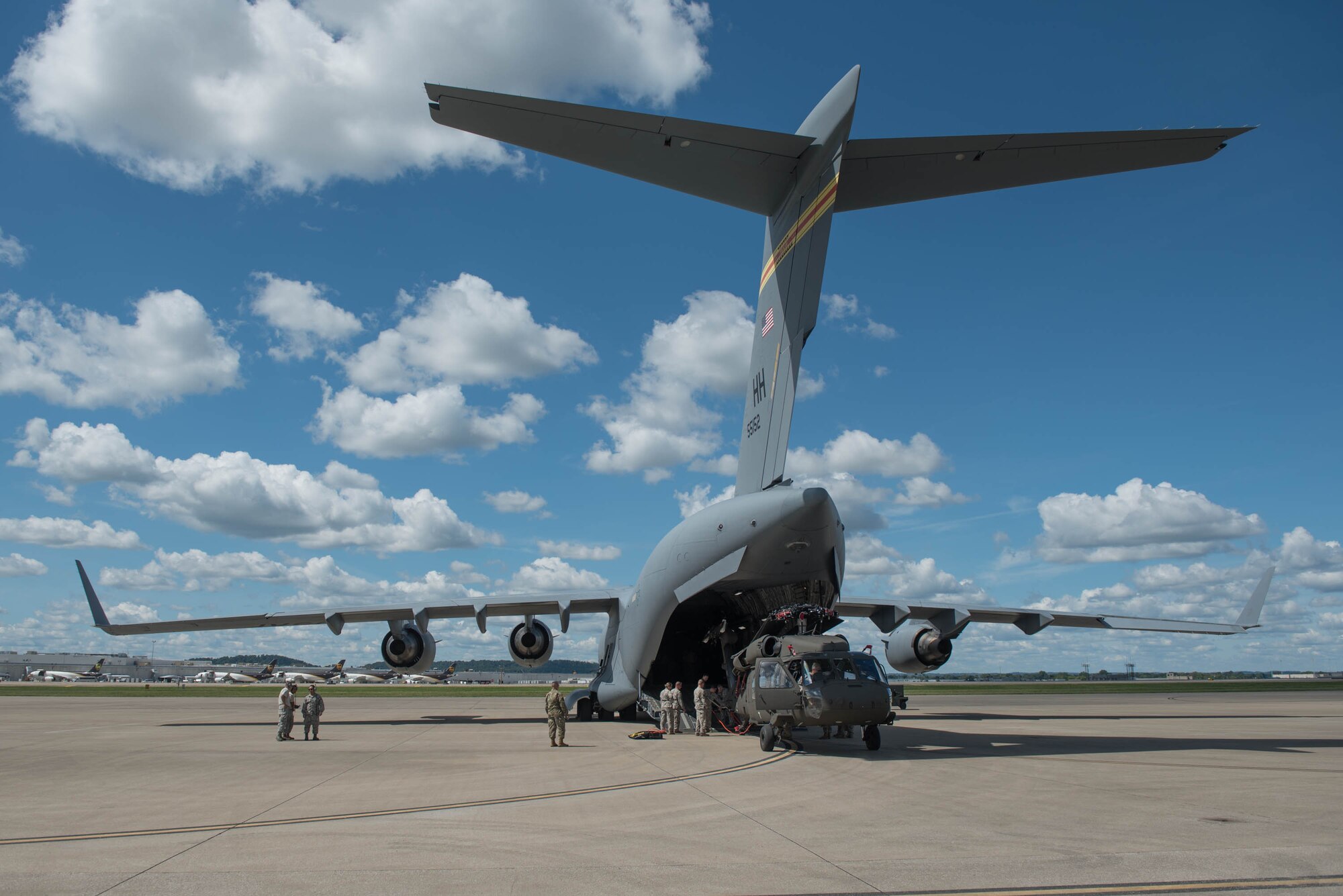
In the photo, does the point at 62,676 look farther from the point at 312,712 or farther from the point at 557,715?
the point at 557,715

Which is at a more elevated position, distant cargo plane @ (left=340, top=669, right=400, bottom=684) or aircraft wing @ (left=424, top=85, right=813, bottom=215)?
aircraft wing @ (left=424, top=85, right=813, bottom=215)

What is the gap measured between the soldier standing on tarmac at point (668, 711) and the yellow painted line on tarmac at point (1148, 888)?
45.1 feet

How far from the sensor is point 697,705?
17406 millimetres

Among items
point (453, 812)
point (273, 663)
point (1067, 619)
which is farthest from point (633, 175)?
point (273, 663)

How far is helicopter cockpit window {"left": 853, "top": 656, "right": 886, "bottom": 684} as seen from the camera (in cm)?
1316

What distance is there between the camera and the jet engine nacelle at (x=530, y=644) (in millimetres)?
22016

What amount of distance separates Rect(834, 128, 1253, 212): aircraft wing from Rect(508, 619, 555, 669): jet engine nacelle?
532 inches

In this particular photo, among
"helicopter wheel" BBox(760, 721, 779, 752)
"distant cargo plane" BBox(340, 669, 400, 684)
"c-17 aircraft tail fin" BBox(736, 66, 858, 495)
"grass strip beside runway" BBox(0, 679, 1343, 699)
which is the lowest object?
"distant cargo plane" BBox(340, 669, 400, 684)

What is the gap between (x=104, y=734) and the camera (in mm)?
17891

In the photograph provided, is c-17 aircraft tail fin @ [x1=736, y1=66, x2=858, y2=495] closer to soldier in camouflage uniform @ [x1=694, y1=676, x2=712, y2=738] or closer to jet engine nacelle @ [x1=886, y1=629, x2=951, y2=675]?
soldier in camouflage uniform @ [x1=694, y1=676, x2=712, y2=738]

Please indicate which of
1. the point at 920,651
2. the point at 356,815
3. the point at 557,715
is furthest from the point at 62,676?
the point at 356,815

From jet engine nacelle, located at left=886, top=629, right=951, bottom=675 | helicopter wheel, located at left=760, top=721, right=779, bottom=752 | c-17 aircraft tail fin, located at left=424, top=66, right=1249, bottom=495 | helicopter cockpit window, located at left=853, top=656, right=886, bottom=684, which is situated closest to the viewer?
c-17 aircraft tail fin, located at left=424, top=66, right=1249, bottom=495

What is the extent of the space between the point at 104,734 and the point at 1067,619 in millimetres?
23177

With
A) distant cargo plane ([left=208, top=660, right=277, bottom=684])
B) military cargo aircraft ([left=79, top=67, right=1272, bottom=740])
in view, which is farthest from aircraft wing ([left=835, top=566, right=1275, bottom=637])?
distant cargo plane ([left=208, top=660, right=277, bottom=684])
